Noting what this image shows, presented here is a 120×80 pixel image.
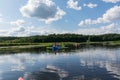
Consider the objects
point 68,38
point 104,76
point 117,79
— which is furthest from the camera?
point 68,38

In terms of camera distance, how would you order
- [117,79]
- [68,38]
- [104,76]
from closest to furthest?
[117,79], [104,76], [68,38]

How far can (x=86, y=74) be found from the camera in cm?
3008

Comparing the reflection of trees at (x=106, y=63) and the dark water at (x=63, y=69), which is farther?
the reflection of trees at (x=106, y=63)

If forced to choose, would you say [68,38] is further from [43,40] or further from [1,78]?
[1,78]

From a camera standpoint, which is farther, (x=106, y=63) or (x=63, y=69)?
(x=106, y=63)

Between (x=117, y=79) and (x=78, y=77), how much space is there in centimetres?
477

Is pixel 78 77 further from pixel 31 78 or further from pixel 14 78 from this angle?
pixel 14 78

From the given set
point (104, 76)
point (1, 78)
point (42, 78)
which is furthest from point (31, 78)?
point (104, 76)

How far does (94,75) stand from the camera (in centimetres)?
2930

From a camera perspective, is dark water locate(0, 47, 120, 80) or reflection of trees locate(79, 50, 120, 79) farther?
reflection of trees locate(79, 50, 120, 79)

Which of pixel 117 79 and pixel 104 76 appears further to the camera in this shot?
pixel 104 76

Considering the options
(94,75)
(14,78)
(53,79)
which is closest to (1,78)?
(14,78)

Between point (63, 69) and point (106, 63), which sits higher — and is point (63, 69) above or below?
below

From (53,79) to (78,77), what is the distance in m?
3.18
